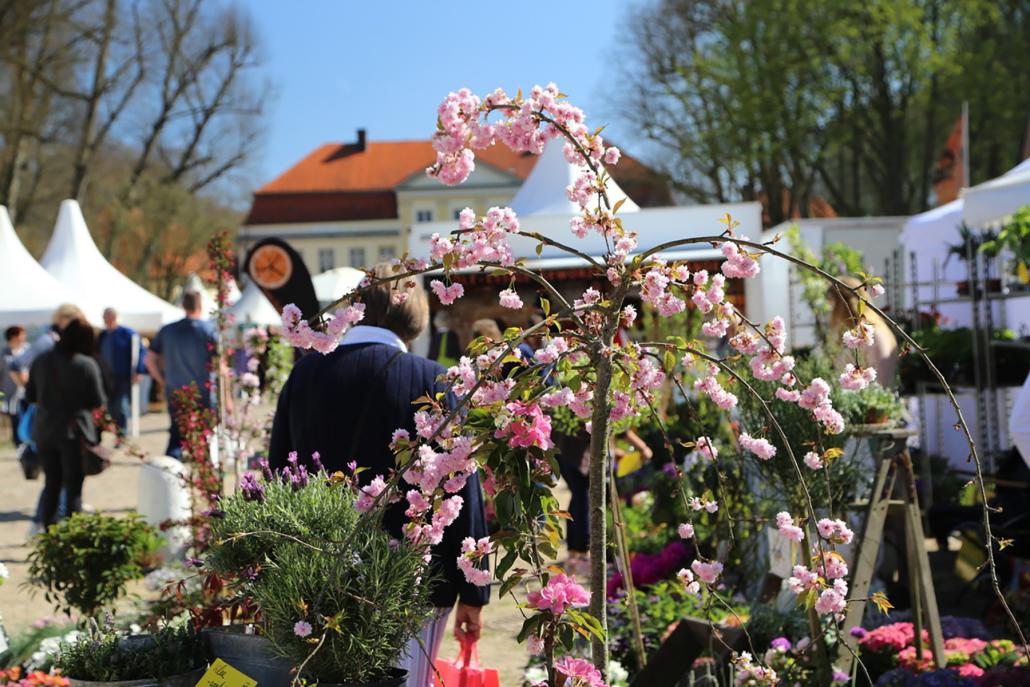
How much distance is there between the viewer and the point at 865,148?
3575cm

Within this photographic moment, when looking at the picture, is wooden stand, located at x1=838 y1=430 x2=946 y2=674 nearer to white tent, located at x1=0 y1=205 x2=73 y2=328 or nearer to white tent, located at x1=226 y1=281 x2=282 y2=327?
white tent, located at x1=0 y1=205 x2=73 y2=328

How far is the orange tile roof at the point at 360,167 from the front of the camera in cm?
7438

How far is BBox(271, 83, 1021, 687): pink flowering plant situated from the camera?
2.62 metres

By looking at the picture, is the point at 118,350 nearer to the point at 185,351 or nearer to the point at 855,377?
the point at 185,351

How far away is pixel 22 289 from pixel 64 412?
256 inches

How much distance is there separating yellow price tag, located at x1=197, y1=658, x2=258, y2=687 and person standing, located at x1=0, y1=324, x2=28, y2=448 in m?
11.8

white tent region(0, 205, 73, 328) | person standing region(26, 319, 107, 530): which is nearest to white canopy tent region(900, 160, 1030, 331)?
person standing region(26, 319, 107, 530)

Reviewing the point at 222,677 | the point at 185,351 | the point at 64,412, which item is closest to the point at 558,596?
the point at 222,677

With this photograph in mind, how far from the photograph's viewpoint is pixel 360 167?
7644cm

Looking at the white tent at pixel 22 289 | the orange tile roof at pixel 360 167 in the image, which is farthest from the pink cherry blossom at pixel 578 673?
the orange tile roof at pixel 360 167

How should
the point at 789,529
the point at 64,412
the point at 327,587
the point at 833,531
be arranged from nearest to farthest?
the point at 327,587 → the point at 789,529 → the point at 833,531 → the point at 64,412

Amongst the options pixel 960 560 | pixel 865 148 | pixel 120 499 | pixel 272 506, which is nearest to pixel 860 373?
pixel 272 506

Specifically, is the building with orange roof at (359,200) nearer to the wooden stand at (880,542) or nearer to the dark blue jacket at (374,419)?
the wooden stand at (880,542)

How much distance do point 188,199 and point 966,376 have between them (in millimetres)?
30828
